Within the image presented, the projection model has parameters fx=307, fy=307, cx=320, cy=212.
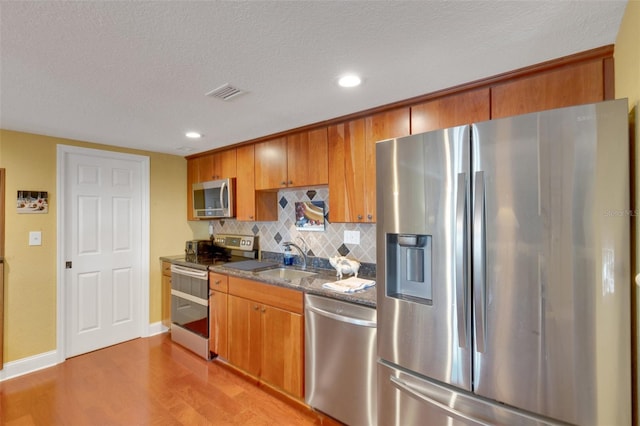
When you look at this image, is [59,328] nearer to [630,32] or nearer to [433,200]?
[433,200]

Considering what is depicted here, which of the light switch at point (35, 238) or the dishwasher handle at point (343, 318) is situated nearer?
the dishwasher handle at point (343, 318)

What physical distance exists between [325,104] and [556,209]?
1488mm

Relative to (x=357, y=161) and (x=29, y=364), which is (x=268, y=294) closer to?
(x=357, y=161)

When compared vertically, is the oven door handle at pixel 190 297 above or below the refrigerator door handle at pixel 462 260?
below

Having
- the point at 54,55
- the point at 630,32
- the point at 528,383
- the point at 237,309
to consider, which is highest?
the point at 54,55

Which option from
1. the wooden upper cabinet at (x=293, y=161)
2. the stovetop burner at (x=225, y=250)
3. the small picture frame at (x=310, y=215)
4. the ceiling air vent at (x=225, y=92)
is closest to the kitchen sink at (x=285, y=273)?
the small picture frame at (x=310, y=215)

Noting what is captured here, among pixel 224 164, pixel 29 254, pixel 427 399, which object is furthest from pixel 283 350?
pixel 29 254

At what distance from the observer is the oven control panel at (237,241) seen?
3.49m

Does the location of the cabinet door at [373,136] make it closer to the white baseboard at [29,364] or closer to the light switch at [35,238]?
the light switch at [35,238]

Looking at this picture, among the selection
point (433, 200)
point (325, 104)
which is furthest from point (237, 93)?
point (433, 200)

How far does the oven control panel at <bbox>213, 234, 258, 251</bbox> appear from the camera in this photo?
11.5 feet

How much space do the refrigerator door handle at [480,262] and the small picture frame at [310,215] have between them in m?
1.69

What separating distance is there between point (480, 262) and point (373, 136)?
1.23 meters

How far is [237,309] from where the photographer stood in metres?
2.74
